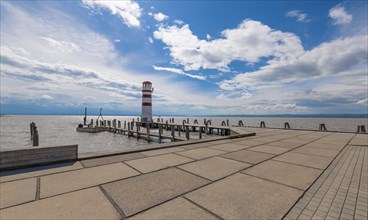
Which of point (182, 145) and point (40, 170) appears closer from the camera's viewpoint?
point (40, 170)

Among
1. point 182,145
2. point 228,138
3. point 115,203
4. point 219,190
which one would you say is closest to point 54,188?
point 115,203

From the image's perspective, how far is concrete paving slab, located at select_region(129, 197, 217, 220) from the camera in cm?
297

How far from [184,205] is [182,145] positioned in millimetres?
6520

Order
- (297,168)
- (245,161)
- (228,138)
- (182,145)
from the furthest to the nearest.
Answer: (228,138) → (182,145) → (245,161) → (297,168)

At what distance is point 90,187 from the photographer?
13.5 ft

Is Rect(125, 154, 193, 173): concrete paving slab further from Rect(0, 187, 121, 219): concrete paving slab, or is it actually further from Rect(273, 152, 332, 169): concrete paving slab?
Rect(273, 152, 332, 169): concrete paving slab

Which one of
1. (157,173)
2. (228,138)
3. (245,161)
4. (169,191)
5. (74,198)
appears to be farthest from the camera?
(228,138)

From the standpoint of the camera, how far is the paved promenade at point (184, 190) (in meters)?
3.12

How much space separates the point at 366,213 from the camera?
3.18m

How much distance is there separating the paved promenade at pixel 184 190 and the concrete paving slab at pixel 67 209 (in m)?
0.01

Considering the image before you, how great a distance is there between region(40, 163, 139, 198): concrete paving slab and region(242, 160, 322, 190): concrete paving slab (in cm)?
376

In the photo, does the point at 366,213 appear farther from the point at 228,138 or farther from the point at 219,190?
the point at 228,138

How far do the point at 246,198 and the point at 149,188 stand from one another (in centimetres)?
214

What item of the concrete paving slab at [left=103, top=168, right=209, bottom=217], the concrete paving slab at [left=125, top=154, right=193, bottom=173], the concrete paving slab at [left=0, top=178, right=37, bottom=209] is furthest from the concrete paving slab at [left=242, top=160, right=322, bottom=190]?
the concrete paving slab at [left=0, top=178, right=37, bottom=209]
